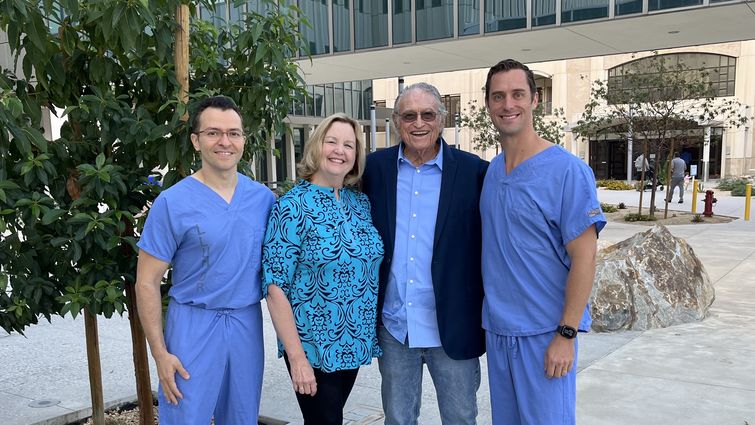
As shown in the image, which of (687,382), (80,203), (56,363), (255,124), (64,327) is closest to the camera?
(80,203)

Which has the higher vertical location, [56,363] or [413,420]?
[413,420]

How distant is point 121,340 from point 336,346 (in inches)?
173

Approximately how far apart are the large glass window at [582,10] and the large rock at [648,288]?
20.1ft

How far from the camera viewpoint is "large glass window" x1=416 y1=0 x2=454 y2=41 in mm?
13288

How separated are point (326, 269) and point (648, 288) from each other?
16.6ft

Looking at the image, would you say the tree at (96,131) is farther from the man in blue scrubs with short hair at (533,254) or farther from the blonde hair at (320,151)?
the man in blue scrubs with short hair at (533,254)

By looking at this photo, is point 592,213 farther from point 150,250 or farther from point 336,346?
point 150,250

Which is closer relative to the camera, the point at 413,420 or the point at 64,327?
the point at 413,420

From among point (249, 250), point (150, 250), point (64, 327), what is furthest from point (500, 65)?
point (64, 327)

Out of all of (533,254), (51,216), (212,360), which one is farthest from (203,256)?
(533,254)

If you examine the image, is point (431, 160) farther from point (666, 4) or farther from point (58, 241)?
point (666, 4)

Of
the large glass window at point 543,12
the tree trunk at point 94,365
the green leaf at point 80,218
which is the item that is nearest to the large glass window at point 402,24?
the large glass window at point 543,12

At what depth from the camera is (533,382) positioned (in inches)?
101

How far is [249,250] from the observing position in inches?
99.9
